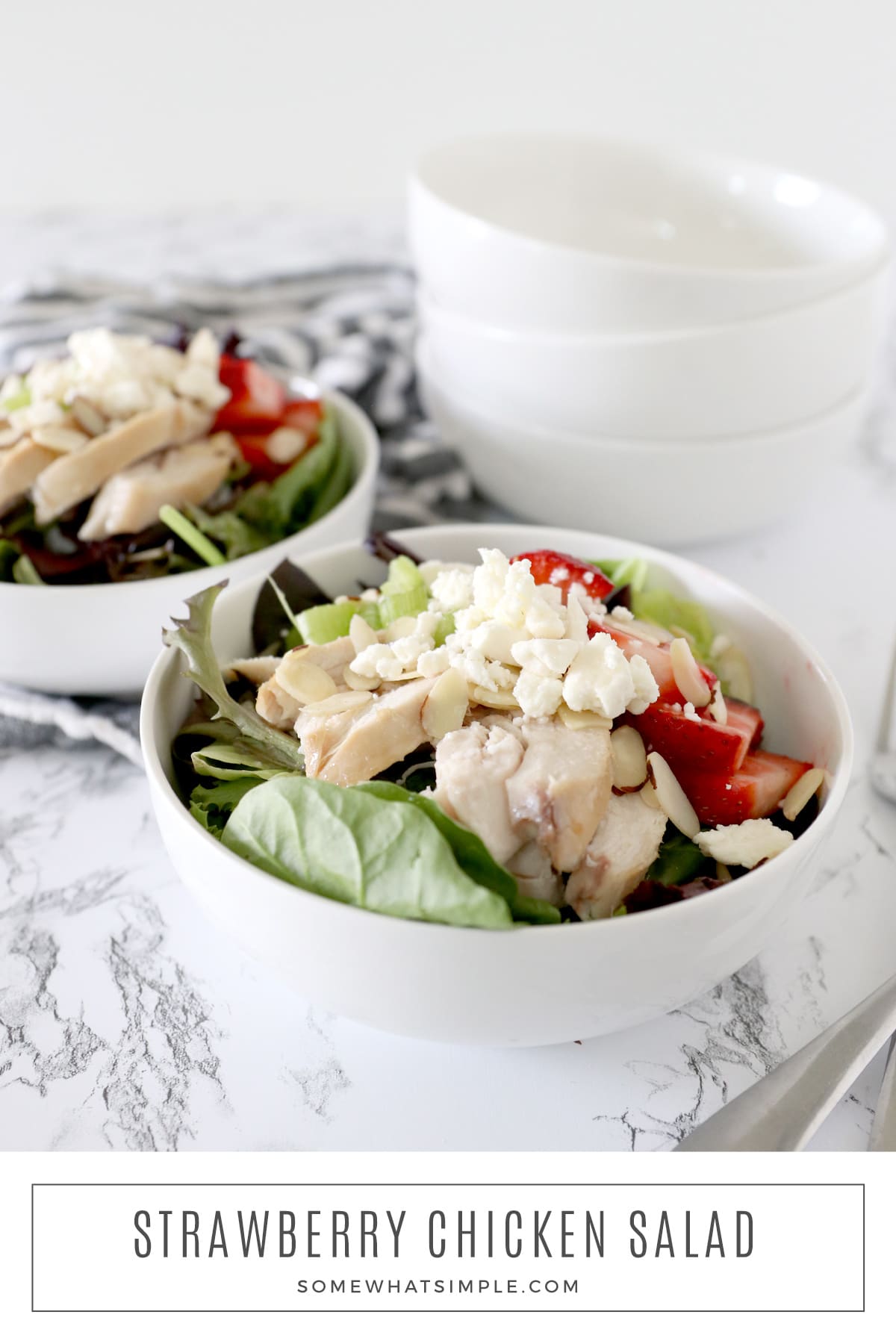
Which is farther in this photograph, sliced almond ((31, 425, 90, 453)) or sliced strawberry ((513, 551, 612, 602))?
sliced almond ((31, 425, 90, 453))

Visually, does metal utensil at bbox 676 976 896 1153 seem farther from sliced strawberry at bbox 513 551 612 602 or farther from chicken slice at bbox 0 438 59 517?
chicken slice at bbox 0 438 59 517

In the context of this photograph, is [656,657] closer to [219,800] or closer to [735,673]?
[735,673]

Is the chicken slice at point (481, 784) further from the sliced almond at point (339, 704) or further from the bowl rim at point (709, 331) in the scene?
the bowl rim at point (709, 331)

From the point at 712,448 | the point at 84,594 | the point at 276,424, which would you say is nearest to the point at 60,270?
the point at 276,424

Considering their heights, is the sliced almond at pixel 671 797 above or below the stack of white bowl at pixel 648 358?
below

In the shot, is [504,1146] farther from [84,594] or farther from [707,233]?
[707,233]

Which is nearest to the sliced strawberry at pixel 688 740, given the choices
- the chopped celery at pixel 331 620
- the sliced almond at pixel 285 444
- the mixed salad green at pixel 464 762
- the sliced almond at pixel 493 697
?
the mixed salad green at pixel 464 762

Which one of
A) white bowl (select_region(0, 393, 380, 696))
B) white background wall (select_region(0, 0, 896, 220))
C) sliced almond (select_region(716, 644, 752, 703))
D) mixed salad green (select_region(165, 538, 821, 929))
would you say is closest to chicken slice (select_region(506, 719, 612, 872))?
mixed salad green (select_region(165, 538, 821, 929))
